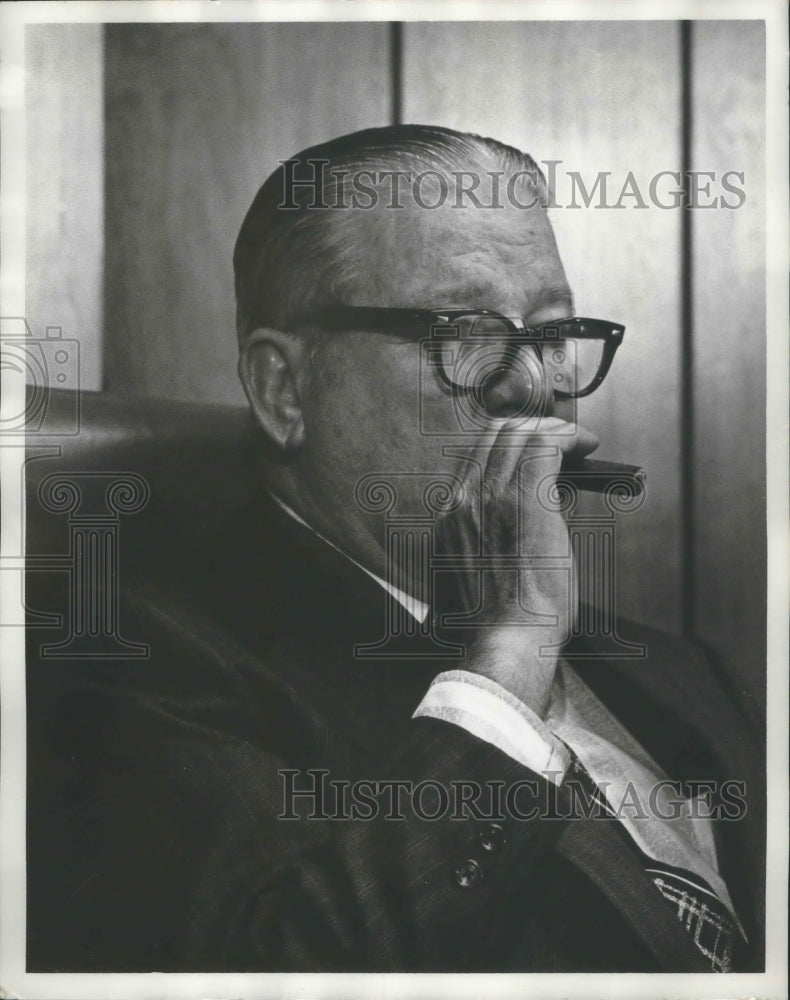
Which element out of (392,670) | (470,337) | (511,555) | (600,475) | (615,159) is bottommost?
(392,670)

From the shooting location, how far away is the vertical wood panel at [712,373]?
214 centimetres

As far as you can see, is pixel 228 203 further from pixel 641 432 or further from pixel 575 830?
pixel 575 830

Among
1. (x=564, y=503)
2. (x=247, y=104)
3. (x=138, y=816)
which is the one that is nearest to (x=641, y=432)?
(x=564, y=503)

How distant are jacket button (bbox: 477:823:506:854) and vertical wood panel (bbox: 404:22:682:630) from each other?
0.59 metres

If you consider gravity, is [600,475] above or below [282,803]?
above

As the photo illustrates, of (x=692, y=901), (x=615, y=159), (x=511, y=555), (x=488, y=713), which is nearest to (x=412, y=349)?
(x=511, y=555)

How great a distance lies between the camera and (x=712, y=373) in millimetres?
2145

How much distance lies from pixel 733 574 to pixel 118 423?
4.89 ft

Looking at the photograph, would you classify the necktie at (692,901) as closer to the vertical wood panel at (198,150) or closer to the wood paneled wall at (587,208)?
the wood paneled wall at (587,208)

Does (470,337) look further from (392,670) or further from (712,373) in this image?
(392,670)

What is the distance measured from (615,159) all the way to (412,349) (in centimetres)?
66

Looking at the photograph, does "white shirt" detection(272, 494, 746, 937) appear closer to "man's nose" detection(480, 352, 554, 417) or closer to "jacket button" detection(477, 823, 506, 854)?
"jacket button" detection(477, 823, 506, 854)

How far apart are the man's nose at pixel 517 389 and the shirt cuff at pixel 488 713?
61 cm

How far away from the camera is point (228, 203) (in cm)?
210
